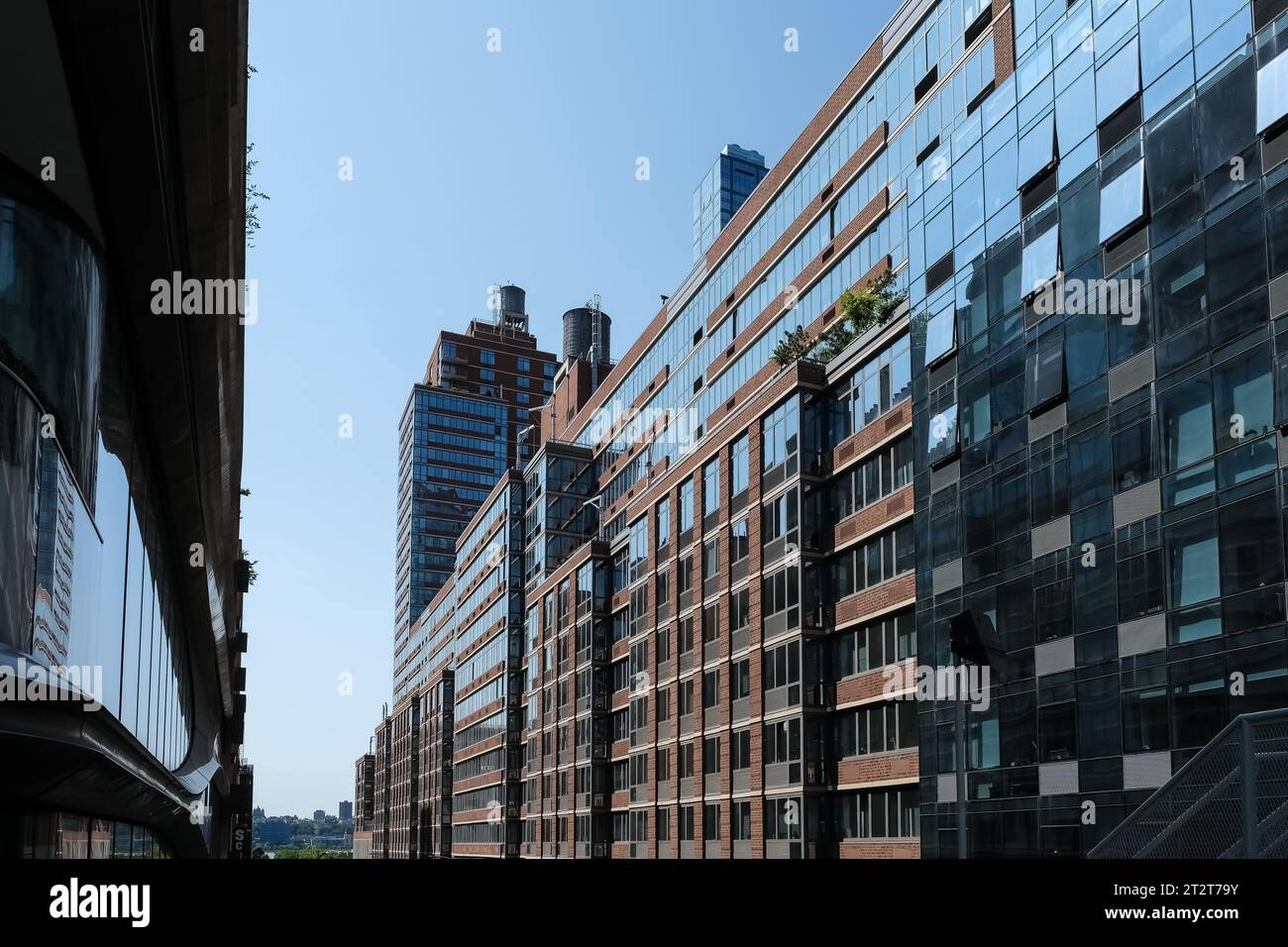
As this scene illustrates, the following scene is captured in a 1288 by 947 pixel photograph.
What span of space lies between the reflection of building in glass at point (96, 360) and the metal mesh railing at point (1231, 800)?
830 centimetres

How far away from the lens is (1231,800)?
10617mm

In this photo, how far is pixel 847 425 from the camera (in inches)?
1783

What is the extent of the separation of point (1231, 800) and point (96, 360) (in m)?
9.59

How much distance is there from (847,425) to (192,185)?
36674 mm

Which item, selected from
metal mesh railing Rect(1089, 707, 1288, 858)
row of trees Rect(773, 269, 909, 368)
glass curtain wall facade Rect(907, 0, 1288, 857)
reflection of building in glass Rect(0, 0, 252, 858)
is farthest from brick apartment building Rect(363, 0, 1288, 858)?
reflection of building in glass Rect(0, 0, 252, 858)

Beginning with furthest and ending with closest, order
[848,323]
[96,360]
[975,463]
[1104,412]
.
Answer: [848,323] → [975,463] → [1104,412] → [96,360]

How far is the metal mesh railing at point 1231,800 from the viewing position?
985 centimetres

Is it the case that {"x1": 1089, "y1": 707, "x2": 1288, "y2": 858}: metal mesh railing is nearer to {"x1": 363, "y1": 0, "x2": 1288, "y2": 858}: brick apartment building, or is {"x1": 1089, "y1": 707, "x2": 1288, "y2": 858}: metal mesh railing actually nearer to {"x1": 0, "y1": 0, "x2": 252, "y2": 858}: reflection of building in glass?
{"x1": 363, "y1": 0, "x2": 1288, "y2": 858}: brick apartment building

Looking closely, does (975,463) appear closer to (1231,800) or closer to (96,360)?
(1231,800)

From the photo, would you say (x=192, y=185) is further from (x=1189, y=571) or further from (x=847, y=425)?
(x=847, y=425)

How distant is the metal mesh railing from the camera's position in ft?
32.3

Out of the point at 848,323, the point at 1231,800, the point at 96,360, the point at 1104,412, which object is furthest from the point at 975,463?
the point at 96,360

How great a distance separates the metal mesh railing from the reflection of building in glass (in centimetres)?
830
